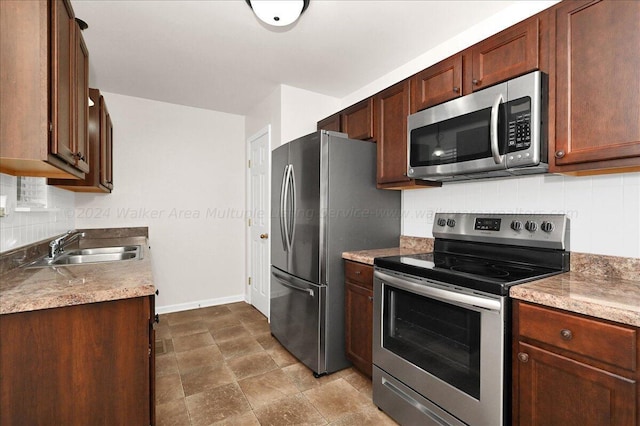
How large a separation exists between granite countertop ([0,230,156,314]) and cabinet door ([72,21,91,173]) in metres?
0.54

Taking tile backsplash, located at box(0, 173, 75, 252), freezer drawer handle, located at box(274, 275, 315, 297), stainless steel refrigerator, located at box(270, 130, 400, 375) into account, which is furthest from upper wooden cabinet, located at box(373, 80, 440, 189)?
tile backsplash, located at box(0, 173, 75, 252)

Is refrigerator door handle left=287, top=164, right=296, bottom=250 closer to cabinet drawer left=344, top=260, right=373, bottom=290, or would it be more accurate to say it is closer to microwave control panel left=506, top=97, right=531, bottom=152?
cabinet drawer left=344, top=260, right=373, bottom=290

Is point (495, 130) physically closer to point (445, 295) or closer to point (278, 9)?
point (445, 295)

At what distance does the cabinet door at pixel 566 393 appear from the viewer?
110 cm

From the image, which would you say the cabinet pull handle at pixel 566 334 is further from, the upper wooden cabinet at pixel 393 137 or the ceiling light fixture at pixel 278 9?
the ceiling light fixture at pixel 278 9

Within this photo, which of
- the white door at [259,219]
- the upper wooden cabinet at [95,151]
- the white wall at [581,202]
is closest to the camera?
the white wall at [581,202]

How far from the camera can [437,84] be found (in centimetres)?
211

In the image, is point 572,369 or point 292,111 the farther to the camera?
point 292,111

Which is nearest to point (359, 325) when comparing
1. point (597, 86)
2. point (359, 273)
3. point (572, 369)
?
point (359, 273)

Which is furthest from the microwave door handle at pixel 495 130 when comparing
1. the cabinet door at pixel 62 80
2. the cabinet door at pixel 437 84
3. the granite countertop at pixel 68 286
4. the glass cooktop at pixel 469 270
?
the cabinet door at pixel 62 80

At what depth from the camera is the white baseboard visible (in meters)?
3.84

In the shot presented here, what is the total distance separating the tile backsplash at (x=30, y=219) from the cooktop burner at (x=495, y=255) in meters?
2.06

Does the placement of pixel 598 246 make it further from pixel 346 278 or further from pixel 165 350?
pixel 165 350

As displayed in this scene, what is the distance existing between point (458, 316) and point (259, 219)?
2.69 m
